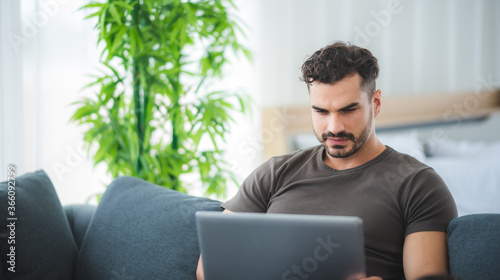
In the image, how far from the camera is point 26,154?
2.40 metres

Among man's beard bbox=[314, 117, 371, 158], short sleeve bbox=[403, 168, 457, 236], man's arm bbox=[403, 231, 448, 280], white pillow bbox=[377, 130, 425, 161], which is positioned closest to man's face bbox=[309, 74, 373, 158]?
man's beard bbox=[314, 117, 371, 158]

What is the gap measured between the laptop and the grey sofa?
1.29ft

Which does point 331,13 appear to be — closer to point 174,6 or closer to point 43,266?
point 174,6

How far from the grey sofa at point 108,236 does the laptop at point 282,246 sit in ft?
1.29

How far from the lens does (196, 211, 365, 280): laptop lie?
2.99 feet

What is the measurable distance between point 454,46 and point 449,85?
0.92 feet

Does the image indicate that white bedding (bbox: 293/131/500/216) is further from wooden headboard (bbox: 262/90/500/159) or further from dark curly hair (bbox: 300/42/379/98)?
dark curly hair (bbox: 300/42/379/98)

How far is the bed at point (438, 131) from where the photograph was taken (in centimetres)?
244

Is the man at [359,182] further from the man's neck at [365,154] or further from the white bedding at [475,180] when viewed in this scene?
the white bedding at [475,180]

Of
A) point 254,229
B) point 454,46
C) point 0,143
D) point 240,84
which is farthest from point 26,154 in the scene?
point 454,46

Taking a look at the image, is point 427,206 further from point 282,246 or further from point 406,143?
point 406,143

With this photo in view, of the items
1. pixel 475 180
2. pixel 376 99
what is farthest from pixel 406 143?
pixel 376 99

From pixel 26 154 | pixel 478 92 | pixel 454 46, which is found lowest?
pixel 26 154

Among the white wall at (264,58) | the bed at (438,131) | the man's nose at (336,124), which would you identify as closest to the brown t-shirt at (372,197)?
the man's nose at (336,124)
